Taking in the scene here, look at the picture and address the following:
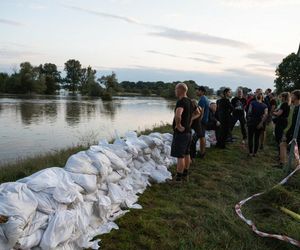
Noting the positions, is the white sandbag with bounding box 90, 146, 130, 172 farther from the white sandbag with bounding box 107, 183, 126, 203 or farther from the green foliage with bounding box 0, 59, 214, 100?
the green foliage with bounding box 0, 59, 214, 100

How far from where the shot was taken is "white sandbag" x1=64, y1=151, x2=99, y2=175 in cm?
439

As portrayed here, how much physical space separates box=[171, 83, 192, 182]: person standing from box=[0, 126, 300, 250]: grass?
396 mm

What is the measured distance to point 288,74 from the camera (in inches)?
2168

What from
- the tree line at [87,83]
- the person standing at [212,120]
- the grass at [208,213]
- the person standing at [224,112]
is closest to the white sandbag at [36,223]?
the grass at [208,213]

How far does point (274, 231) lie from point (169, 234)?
123cm

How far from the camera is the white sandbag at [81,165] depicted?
4387 millimetres

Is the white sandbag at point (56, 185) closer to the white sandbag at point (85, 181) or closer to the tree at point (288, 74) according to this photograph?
the white sandbag at point (85, 181)

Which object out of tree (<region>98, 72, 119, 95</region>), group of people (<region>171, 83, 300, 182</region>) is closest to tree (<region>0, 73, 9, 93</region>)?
tree (<region>98, 72, 119, 95</region>)

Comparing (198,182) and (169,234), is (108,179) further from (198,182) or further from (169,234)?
(198,182)

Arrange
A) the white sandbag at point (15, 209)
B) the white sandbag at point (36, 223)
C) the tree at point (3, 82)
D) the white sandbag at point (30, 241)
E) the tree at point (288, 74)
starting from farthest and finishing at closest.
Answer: the tree at point (3, 82), the tree at point (288, 74), the white sandbag at point (36, 223), the white sandbag at point (30, 241), the white sandbag at point (15, 209)

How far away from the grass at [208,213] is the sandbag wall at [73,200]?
0.72 feet

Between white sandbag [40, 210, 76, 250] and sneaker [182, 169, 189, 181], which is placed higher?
white sandbag [40, 210, 76, 250]

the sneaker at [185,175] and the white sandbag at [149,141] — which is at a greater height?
the white sandbag at [149,141]

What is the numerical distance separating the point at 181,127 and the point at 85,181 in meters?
2.20
